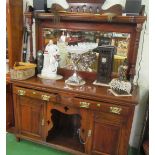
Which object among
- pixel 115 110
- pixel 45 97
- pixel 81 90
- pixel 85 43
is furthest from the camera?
pixel 85 43

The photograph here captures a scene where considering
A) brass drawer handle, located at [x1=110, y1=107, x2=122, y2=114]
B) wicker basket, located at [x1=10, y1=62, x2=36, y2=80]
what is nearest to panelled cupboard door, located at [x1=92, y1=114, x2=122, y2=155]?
brass drawer handle, located at [x1=110, y1=107, x2=122, y2=114]

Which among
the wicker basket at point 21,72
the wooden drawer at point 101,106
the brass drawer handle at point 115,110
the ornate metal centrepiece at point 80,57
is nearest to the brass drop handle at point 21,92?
the wicker basket at point 21,72

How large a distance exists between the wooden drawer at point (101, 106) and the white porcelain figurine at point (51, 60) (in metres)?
0.50

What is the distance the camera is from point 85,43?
1996 millimetres

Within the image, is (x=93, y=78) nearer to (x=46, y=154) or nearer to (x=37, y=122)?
(x=37, y=122)

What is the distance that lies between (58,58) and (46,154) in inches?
43.9

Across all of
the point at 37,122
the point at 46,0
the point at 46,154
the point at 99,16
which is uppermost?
the point at 46,0

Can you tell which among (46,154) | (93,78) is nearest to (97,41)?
(93,78)

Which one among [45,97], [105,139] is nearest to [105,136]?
[105,139]

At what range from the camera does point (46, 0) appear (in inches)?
80.6

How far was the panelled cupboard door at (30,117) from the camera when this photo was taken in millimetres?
1943

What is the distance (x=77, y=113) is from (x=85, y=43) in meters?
0.77

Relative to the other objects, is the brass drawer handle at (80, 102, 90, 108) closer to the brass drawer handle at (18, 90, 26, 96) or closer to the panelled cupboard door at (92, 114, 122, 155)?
the panelled cupboard door at (92, 114, 122, 155)

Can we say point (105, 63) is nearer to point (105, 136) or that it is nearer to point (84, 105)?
point (84, 105)
